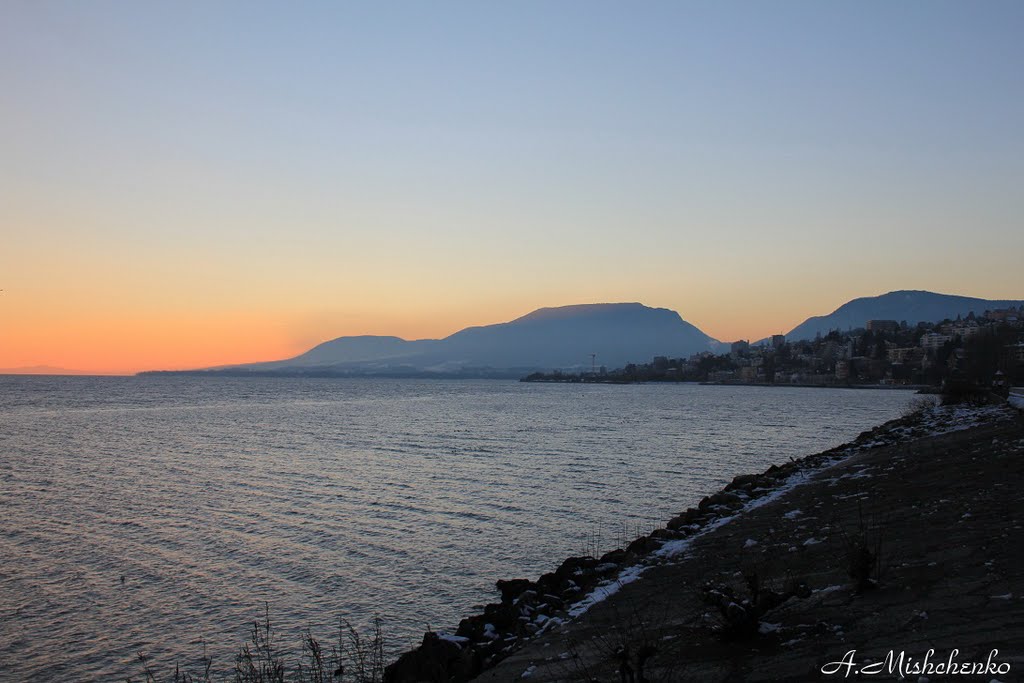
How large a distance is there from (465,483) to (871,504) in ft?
55.0

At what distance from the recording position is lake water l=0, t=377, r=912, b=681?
1347 cm

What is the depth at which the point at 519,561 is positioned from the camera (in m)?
17.6

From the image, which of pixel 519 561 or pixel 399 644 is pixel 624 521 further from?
pixel 399 644

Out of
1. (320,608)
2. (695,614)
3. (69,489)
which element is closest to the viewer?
(695,614)

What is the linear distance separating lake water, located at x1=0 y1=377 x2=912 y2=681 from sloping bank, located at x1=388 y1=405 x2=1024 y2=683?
8.02ft

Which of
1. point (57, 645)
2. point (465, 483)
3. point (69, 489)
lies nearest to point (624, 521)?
point (465, 483)
